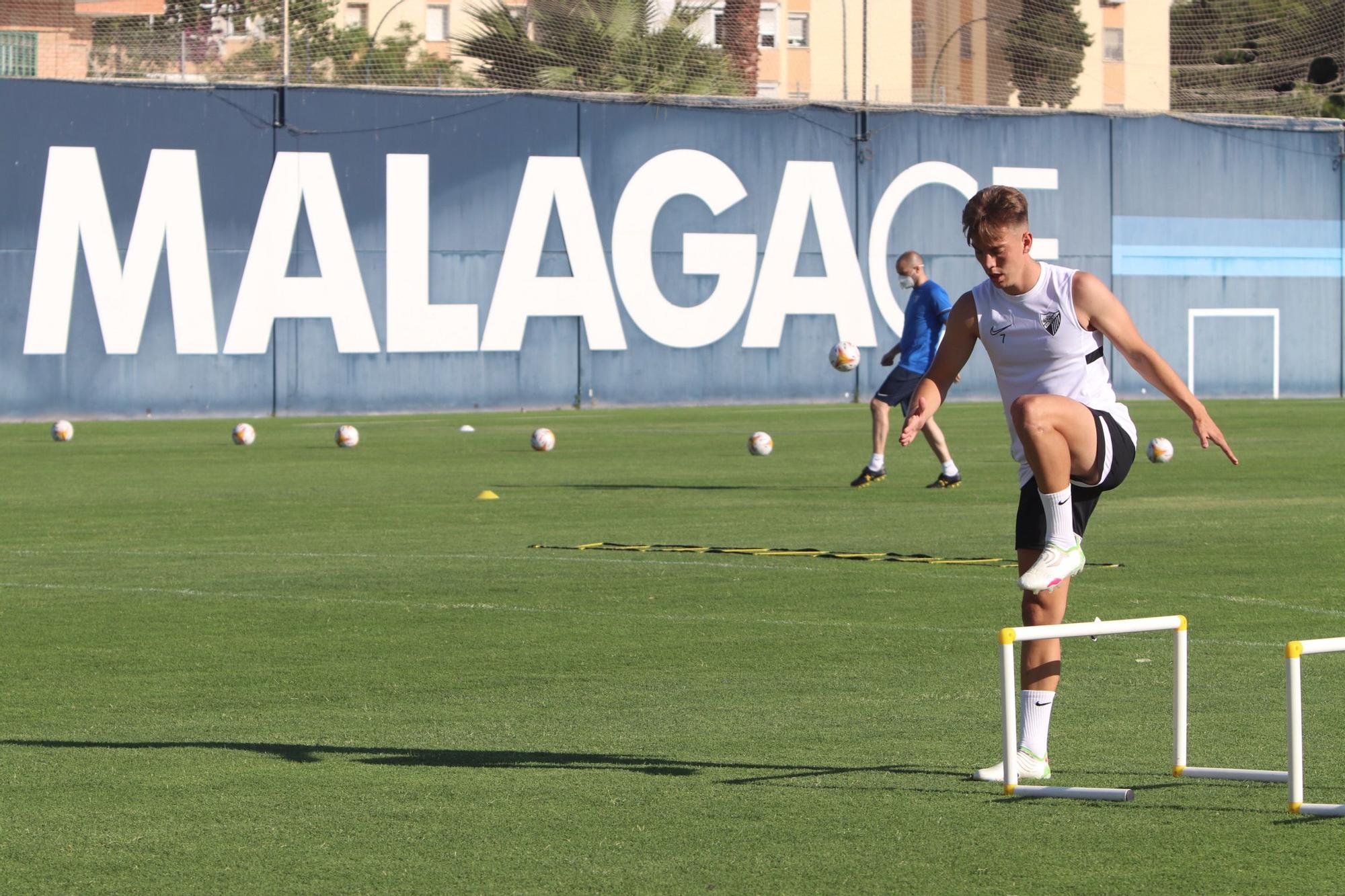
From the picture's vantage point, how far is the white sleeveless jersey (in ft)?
24.9

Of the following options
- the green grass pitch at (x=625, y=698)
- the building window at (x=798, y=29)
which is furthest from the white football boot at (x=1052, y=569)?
the building window at (x=798, y=29)

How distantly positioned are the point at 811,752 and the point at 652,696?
143 centimetres

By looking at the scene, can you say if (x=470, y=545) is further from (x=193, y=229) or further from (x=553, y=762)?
(x=193, y=229)

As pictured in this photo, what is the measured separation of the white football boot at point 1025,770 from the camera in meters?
7.11

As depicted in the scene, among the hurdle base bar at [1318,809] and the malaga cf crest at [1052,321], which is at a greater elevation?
the malaga cf crest at [1052,321]

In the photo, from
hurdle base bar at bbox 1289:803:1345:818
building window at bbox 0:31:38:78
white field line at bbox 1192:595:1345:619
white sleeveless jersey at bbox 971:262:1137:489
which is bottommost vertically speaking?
hurdle base bar at bbox 1289:803:1345:818

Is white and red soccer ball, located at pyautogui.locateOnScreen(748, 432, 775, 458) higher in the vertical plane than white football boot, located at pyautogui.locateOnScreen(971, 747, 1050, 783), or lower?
higher

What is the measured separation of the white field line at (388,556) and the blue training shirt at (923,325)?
667 cm

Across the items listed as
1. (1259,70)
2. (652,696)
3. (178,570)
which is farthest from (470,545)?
(1259,70)

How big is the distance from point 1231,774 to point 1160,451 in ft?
56.8

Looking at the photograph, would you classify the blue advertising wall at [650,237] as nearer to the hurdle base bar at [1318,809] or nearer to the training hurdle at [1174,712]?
the training hurdle at [1174,712]

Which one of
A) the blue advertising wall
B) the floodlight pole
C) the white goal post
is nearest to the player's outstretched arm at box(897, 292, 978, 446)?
the blue advertising wall

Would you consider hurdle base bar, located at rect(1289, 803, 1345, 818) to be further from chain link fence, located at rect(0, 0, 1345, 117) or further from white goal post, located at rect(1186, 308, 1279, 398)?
white goal post, located at rect(1186, 308, 1279, 398)

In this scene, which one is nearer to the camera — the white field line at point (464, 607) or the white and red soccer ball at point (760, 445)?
the white field line at point (464, 607)
